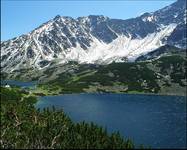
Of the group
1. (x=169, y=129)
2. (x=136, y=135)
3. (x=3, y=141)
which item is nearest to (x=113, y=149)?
(x=3, y=141)

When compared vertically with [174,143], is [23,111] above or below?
above

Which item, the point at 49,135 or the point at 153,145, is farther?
the point at 153,145

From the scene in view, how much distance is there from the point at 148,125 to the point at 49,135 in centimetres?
10382

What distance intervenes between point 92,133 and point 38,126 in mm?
14061

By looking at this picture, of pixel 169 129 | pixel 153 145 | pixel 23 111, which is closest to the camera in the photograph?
pixel 23 111

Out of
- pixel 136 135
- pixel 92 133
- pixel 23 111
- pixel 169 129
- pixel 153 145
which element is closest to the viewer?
pixel 92 133

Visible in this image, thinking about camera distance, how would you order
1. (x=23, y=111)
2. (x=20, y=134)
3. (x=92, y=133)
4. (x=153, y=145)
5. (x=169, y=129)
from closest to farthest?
(x=20, y=134), (x=92, y=133), (x=23, y=111), (x=153, y=145), (x=169, y=129)

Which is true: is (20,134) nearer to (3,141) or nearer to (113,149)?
(3,141)

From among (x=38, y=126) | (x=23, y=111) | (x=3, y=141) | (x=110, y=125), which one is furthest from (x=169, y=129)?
(x=3, y=141)

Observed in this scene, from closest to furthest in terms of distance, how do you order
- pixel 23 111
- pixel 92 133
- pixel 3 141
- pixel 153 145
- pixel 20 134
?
pixel 3 141, pixel 20 134, pixel 92 133, pixel 23 111, pixel 153 145

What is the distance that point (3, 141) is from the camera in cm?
9300

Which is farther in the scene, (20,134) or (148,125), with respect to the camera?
(148,125)

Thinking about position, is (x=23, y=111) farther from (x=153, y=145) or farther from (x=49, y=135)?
(x=153, y=145)

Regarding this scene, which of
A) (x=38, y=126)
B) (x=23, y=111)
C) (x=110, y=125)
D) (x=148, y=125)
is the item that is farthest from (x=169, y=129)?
(x=38, y=126)
